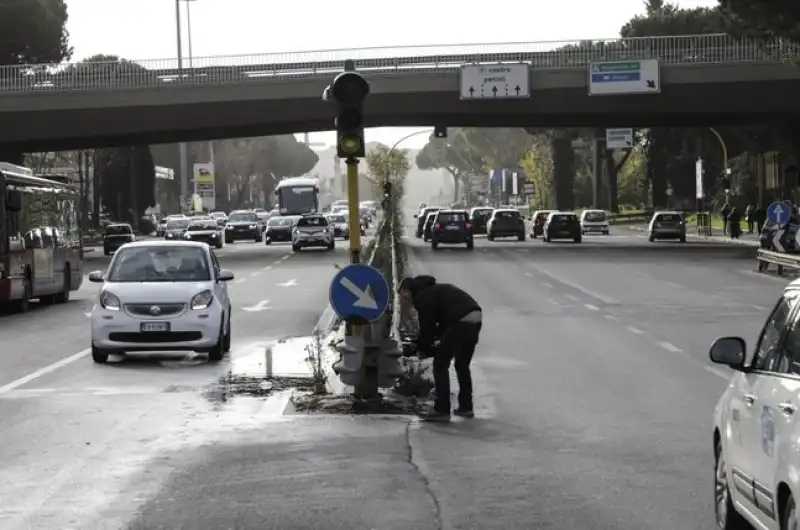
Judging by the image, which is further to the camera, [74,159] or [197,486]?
[74,159]

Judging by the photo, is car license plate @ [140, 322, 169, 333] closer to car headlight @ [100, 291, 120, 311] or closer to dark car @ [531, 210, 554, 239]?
car headlight @ [100, 291, 120, 311]

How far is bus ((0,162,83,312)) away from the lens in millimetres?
31469

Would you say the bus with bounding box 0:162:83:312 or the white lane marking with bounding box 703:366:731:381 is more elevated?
the bus with bounding box 0:162:83:312

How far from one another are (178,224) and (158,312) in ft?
198

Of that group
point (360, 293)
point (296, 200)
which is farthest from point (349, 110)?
point (296, 200)

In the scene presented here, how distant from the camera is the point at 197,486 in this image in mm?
10930

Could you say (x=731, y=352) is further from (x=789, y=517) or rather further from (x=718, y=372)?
(x=718, y=372)

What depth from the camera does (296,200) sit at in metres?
100

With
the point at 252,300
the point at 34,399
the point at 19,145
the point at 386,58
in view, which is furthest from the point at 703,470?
the point at 19,145

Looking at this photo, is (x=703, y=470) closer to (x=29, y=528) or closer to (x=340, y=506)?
(x=340, y=506)

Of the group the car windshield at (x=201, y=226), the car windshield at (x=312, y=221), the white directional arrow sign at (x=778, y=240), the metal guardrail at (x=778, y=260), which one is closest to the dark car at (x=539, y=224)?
the car windshield at (x=201, y=226)

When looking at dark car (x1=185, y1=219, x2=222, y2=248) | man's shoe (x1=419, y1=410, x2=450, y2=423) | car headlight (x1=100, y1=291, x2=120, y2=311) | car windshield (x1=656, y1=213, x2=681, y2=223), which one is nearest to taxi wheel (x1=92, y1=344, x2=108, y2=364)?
car headlight (x1=100, y1=291, x2=120, y2=311)

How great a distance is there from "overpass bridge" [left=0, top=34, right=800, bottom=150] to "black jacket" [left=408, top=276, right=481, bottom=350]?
43.7m

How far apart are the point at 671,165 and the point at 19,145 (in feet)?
179
